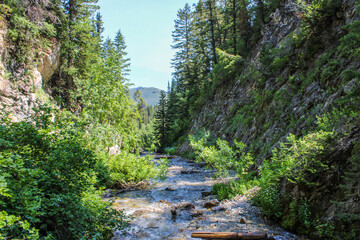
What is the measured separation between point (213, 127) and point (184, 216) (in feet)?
54.7

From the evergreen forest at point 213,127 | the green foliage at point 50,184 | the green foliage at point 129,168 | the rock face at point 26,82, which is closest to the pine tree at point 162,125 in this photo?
the evergreen forest at point 213,127

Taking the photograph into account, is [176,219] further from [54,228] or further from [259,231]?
[54,228]

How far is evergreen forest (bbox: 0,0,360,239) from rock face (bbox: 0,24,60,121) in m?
0.08

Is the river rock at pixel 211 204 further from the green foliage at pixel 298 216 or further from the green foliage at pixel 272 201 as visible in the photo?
the green foliage at pixel 298 216

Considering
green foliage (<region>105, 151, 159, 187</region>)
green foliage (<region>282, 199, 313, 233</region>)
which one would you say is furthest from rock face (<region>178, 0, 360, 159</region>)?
green foliage (<region>105, 151, 159, 187</region>)

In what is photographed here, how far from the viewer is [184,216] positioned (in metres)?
6.72

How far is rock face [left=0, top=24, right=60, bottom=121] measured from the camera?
501 inches

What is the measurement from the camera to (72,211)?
335 centimetres

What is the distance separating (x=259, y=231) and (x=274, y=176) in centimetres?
171

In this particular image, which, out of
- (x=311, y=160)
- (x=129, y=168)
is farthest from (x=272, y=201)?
(x=129, y=168)

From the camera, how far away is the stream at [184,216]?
5363 mm

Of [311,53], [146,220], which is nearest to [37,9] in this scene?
[146,220]

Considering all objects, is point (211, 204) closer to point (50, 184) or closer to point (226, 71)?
point (50, 184)

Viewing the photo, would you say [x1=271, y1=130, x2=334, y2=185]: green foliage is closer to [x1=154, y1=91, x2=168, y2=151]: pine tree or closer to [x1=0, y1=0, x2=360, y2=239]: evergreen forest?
[x1=0, y1=0, x2=360, y2=239]: evergreen forest
